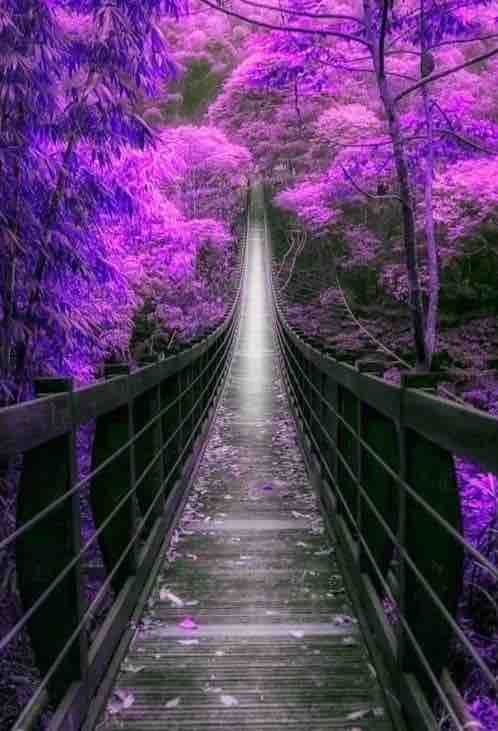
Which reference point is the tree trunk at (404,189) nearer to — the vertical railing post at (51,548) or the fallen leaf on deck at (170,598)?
the fallen leaf on deck at (170,598)

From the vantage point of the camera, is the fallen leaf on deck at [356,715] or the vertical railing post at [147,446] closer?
the fallen leaf on deck at [356,715]

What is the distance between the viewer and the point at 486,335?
11.7 meters

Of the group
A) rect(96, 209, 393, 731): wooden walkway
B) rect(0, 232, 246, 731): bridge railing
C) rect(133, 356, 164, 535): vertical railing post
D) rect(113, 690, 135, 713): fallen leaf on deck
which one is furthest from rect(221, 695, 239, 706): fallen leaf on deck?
rect(133, 356, 164, 535): vertical railing post

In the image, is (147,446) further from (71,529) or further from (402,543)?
(402,543)

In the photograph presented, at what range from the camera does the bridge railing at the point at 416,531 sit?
1411mm

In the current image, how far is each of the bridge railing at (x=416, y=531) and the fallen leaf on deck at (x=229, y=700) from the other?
1.70 feet

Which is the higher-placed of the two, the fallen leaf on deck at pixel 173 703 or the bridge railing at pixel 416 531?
the bridge railing at pixel 416 531

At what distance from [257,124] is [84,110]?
597 inches

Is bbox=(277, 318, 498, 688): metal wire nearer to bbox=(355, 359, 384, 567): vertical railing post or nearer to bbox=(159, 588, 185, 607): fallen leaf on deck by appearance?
bbox=(355, 359, 384, 567): vertical railing post

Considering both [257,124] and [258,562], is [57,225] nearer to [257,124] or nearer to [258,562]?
[258,562]

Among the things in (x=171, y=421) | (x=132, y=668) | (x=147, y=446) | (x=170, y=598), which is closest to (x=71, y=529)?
(x=132, y=668)

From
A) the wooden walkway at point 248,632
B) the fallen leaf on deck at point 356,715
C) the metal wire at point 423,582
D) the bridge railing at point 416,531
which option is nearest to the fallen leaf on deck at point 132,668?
the wooden walkway at point 248,632

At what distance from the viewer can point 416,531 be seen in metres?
1.79

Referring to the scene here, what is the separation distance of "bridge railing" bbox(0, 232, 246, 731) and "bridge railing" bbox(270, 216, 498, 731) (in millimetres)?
923
